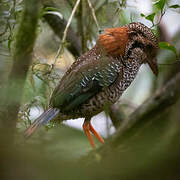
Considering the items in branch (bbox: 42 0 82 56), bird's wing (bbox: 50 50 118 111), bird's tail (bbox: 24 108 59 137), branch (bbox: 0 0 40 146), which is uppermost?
branch (bbox: 0 0 40 146)

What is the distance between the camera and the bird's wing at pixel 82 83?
11.6 ft

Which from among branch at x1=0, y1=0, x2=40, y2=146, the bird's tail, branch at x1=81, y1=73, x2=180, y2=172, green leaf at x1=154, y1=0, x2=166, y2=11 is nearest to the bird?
the bird's tail

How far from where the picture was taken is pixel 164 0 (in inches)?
128

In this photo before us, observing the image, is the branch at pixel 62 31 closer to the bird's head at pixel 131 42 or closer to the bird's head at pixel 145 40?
the bird's head at pixel 131 42

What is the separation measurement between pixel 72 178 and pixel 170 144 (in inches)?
14.0

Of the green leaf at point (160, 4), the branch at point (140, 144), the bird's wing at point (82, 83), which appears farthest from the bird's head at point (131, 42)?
the branch at point (140, 144)

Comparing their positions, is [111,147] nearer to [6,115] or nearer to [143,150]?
[143,150]

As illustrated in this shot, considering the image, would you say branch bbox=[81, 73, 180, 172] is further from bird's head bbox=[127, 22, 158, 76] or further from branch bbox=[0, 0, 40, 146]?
bird's head bbox=[127, 22, 158, 76]

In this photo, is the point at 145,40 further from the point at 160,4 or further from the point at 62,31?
the point at 62,31

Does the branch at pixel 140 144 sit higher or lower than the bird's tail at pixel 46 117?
higher

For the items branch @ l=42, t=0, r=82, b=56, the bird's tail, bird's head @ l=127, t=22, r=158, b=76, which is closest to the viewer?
the bird's tail

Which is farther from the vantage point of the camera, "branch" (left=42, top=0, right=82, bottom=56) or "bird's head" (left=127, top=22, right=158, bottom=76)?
"branch" (left=42, top=0, right=82, bottom=56)

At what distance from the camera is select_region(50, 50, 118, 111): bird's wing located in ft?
11.6

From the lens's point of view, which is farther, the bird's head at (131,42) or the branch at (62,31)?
the branch at (62,31)
